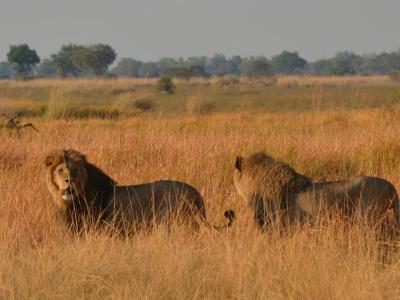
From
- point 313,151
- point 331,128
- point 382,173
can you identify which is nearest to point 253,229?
point 382,173

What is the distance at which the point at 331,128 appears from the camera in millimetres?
13719

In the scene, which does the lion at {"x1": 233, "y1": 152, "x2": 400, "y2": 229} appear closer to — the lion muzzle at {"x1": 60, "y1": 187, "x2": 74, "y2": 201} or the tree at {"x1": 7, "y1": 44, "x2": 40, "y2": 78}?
the lion muzzle at {"x1": 60, "y1": 187, "x2": 74, "y2": 201}

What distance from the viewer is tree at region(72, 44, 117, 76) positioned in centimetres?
6669

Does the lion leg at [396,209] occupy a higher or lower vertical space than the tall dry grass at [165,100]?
higher

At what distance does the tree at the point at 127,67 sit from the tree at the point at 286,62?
77.3 feet

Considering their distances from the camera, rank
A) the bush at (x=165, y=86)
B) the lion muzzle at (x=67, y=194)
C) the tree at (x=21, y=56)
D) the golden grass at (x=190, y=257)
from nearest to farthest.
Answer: the golden grass at (x=190, y=257)
the lion muzzle at (x=67, y=194)
the bush at (x=165, y=86)
the tree at (x=21, y=56)

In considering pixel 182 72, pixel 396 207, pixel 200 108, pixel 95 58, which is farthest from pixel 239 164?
pixel 95 58

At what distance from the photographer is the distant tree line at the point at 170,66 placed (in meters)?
66.4

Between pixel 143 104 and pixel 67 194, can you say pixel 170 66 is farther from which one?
pixel 67 194

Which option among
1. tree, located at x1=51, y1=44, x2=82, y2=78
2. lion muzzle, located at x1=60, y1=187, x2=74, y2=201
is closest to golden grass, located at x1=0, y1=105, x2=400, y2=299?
lion muzzle, located at x1=60, y1=187, x2=74, y2=201

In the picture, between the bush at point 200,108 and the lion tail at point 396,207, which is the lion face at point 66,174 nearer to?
the lion tail at point 396,207

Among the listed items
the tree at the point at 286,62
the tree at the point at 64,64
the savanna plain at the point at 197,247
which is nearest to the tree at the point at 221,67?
the tree at the point at 286,62

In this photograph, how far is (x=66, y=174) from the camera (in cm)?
559

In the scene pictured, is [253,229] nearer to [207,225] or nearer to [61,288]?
[207,225]
